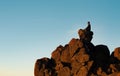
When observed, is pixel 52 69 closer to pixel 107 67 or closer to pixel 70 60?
pixel 70 60

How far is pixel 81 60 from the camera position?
148500 millimetres

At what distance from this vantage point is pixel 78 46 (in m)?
154

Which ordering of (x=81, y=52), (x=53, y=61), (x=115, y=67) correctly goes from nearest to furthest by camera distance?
1. (x=115, y=67)
2. (x=81, y=52)
3. (x=53, y=61)

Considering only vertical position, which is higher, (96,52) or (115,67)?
(96,52)

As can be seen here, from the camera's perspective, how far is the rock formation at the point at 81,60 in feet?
481

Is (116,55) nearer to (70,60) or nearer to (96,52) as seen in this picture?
(96,52)

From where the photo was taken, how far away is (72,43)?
15825 cm

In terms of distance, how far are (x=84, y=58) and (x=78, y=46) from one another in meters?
8.33

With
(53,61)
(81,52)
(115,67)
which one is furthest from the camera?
(53,61)

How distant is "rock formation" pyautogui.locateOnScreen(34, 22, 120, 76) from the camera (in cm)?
14652

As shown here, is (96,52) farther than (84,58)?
Yes

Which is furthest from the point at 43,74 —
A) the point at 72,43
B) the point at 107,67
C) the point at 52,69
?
the point at 107,67

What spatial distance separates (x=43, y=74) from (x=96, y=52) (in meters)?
25.2

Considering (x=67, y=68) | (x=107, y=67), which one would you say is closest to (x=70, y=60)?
(x=67, y=68)
